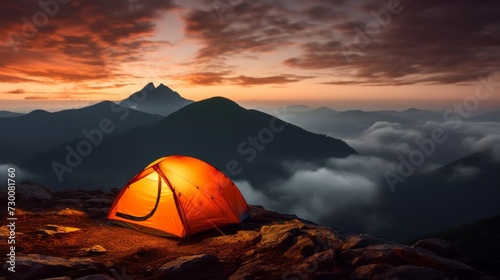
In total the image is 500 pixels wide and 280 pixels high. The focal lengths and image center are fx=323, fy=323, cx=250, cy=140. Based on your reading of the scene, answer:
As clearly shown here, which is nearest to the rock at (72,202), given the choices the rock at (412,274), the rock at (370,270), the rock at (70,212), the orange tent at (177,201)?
the rock at (70,212)

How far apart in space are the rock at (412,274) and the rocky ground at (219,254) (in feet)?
0.08

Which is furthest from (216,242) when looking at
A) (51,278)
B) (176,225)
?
(51,278)

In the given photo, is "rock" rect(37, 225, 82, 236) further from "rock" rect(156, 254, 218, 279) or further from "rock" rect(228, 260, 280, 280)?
"rock" rect(228, 260, 280, 280)

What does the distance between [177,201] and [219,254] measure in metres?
3.70

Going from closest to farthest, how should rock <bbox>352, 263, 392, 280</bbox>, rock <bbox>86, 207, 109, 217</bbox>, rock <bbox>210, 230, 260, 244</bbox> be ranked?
rock <bbox>352, 263, 392, 280</bbox>, rock <bbox>210, 230, 260, 244</bbox>, rock <bbox>86, 207, 109, 217</bbox>

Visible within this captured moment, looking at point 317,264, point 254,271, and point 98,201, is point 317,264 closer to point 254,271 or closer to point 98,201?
point 254,271

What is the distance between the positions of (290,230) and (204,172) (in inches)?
224

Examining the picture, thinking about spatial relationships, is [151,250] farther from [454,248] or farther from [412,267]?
[454,248]

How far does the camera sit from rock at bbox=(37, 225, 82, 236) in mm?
13163

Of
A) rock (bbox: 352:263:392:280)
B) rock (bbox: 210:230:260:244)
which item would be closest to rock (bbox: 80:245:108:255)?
rock (bbox: 210:230:260:244)

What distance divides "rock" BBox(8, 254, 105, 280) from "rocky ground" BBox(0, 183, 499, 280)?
1.0 inches

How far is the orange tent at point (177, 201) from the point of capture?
1449cm

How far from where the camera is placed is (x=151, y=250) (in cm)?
1226

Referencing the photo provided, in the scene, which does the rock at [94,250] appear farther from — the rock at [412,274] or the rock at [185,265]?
the rock at [412,274]
